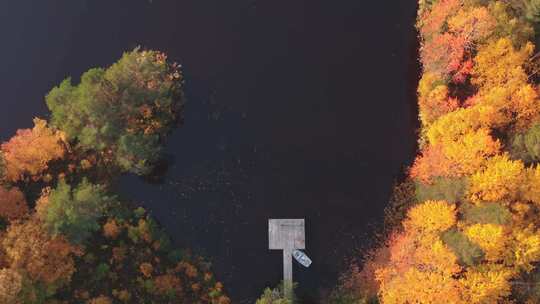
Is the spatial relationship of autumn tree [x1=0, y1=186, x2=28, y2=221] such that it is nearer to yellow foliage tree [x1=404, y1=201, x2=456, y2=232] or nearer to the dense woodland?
the dense woodland

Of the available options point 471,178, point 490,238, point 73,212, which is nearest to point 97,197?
point 73,212

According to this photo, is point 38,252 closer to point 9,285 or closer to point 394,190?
point 9,285

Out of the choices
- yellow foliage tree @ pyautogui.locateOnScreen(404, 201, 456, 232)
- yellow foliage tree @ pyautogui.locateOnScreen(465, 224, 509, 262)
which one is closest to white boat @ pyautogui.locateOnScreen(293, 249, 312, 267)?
yellow foliage tree @ pyautogui.locateOnScreen(404, 201, 456, 232)

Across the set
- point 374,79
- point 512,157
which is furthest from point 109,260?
point 512,157

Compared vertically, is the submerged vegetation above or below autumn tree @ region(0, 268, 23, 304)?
above

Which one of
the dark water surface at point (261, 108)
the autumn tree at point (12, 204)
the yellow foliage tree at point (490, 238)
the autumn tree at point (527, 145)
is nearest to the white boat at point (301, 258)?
the dark water surface at point (261, 108)

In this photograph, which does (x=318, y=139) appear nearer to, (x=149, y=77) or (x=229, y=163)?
(x=229, y=163)
